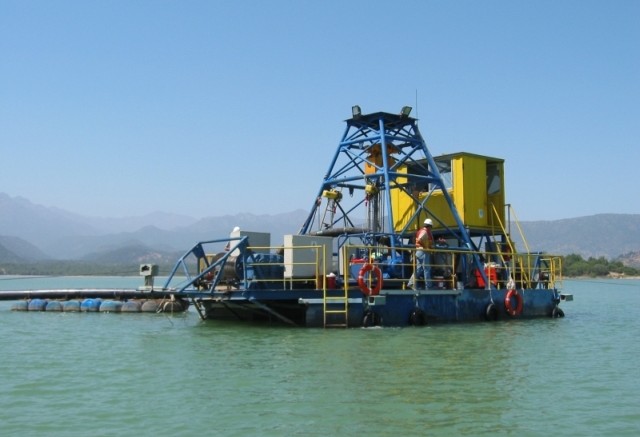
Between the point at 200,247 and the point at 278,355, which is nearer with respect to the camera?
the point at 278,355

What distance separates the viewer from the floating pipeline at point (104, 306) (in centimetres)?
2759

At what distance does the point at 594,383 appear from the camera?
1212cm

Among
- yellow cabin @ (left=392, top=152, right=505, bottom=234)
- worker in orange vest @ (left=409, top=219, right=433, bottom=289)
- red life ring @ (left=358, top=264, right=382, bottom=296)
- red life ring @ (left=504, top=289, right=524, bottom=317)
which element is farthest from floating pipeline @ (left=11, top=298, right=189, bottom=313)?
red life ring @ (left=504, top=289, right=524, bottom=317)

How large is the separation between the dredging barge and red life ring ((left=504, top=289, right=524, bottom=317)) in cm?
3

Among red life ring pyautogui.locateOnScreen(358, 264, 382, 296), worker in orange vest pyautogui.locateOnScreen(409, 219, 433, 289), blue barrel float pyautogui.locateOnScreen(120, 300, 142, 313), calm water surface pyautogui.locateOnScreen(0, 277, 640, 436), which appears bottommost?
calm water surface pyautogui.locateOnScreen(0, 277, 640, 436)

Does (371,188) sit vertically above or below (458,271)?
above

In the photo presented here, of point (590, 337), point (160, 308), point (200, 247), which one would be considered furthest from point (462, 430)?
point (160, 308)

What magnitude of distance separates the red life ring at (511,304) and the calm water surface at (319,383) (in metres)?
3.35

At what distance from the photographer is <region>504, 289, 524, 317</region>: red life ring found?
22.5 m

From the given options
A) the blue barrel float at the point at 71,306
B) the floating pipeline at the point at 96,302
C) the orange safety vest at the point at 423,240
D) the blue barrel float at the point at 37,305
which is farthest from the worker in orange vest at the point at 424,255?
the blue barrel float at the point at 37,305

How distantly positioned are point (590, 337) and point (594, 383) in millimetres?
7528

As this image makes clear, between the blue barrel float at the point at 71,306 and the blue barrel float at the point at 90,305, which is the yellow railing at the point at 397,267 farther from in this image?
the blue barrel float at the point at 71,306

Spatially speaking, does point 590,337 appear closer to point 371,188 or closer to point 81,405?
point 371,188

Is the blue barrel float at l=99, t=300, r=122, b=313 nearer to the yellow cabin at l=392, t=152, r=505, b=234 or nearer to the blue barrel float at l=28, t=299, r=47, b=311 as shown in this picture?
the blue barrel float at l=28, t=299, r=47, b=311
